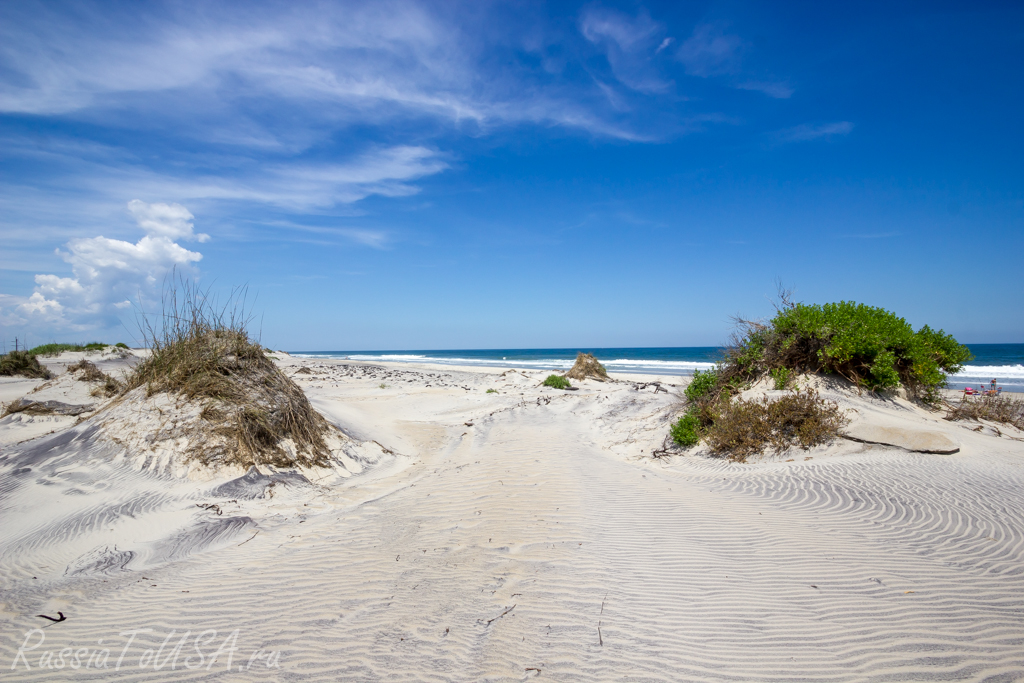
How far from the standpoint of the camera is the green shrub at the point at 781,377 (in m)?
9.38

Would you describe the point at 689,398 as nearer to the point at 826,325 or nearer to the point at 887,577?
the point at 826,325

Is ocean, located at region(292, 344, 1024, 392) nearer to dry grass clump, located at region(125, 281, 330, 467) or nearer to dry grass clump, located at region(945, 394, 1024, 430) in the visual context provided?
dry grass clump, located at region(945, 394, 1024, 430)

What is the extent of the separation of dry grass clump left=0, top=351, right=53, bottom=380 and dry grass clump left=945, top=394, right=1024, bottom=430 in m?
25.4

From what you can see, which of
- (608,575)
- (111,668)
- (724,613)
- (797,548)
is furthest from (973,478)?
(111,668)

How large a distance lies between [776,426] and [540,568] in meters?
5.99

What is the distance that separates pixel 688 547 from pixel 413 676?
2.88 metres

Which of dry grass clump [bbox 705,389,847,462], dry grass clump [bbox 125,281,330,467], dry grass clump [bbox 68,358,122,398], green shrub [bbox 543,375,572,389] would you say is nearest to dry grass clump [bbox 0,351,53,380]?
dry grass clump [bbox 68,358,122,398]

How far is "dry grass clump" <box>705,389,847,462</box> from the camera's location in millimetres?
7707

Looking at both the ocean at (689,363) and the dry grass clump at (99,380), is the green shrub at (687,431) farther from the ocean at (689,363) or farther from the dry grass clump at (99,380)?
the dry grass clump at (99,380)

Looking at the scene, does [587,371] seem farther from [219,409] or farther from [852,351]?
[219,409]

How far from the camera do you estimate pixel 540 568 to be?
4.05 m

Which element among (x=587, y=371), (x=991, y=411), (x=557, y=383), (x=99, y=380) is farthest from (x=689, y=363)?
(x=99, y=380)

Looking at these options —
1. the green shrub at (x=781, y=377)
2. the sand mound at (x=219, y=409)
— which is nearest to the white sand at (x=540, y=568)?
the sand mound at (x=219, y=409)

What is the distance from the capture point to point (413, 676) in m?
2.79
